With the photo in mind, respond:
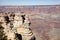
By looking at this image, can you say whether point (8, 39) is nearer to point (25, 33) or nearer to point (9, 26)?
point (9, 26)

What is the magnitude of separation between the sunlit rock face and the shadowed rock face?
3077 cm

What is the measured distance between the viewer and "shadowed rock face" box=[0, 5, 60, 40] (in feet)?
154

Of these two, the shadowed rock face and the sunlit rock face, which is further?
the shadowed rock face

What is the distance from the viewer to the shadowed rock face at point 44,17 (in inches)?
1844

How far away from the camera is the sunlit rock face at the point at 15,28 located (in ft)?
22.9

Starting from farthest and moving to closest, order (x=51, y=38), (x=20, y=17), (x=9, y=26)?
(x=51, y=38) < (x=20, y=17) < (x=9, y=26)

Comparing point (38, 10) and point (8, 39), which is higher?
point (8, 39)

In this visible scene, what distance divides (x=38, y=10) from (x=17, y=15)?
72478mm

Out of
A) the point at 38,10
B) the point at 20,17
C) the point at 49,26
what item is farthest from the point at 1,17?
the point at 38,10

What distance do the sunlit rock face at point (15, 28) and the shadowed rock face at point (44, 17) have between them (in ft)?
101

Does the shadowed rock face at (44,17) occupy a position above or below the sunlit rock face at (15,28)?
below

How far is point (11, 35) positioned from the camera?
22.9 ft

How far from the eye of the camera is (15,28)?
25.1 feet

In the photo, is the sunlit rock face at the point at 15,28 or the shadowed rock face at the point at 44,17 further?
the shadowed rock face at the point at 44,17
